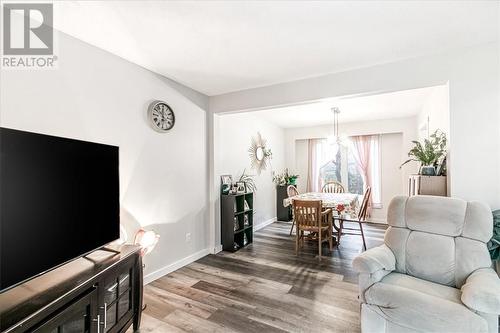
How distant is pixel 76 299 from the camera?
1.31 meters

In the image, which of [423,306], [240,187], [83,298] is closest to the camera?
[83,298]

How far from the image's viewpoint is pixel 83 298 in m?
1.34

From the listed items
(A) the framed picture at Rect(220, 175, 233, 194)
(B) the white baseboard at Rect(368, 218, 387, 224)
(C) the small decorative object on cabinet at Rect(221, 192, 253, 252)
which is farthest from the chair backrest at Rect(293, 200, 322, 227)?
(B) the white baseboard at Rect(368, 218, 387, 224)

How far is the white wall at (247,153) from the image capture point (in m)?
4.14

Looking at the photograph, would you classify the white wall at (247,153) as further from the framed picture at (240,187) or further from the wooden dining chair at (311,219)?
the wooden dining chair at (311,219)

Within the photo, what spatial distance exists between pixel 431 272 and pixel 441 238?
0.30 m

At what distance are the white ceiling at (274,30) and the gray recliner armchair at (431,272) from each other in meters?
1.48

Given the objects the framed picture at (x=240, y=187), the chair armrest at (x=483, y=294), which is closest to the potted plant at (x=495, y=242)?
the chair armrest at (x=483, y=294)

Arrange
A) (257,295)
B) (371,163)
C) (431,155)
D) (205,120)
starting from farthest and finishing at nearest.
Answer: (371,163)
(205,120)
(431,155)
(257,295)

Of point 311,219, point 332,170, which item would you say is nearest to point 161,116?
point 311,219

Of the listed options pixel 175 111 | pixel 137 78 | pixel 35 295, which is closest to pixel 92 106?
pixel 137 78

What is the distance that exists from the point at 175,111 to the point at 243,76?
3.35 feet

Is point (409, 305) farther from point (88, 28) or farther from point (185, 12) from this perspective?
point (88, 28)

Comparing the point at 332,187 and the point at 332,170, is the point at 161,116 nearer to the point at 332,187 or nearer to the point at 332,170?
the point at 332,187
